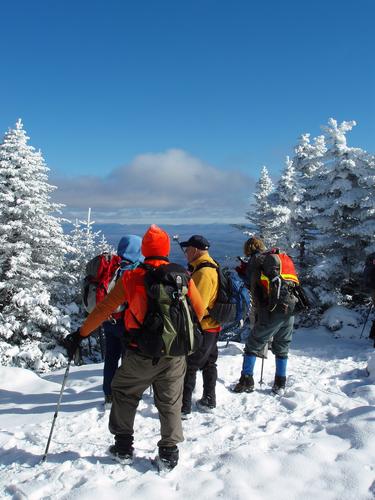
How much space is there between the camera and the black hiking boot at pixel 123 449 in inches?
150

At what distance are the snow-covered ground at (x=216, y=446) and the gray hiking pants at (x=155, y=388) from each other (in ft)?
1.17

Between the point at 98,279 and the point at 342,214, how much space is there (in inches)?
505

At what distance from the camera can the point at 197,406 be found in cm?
546

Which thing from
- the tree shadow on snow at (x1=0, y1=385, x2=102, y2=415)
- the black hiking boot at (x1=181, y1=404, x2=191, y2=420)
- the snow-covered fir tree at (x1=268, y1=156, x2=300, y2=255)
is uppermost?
the snow-covered fir tree at (x1=268, y1=156, x2=300, y2=255)

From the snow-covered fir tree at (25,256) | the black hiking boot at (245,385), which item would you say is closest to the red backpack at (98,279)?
the black hiking boot at (245,385)

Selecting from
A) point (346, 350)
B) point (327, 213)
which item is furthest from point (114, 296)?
point (327, 213)

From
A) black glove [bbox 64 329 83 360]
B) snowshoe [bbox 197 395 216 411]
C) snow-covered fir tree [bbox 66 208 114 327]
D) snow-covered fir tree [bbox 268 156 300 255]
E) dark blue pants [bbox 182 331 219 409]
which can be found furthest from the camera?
snow-covered fir tree [bbox 66 208 114 327]

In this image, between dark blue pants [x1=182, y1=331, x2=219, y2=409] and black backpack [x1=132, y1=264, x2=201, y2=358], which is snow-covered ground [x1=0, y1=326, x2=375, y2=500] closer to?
dark blue pants [x1=182, y1=331, x2=219, y2=409]

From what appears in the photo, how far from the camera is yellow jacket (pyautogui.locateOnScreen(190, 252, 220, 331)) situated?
15.8 ft

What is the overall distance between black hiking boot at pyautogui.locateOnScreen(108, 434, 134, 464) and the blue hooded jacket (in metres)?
2.18

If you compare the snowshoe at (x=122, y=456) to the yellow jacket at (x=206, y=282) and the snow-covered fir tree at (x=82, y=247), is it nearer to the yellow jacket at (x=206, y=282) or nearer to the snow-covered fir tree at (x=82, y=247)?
the yellow jacket at (x=206, y=282)

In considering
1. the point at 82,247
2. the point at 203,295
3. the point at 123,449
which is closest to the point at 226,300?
the point at 203,295

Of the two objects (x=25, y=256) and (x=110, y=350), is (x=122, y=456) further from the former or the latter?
(x=25, y=256)

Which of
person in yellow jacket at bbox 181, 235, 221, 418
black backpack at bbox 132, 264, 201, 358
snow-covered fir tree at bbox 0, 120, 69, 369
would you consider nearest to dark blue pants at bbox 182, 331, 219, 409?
person in yellow jacket at bbox 181, 235, 221, 418
